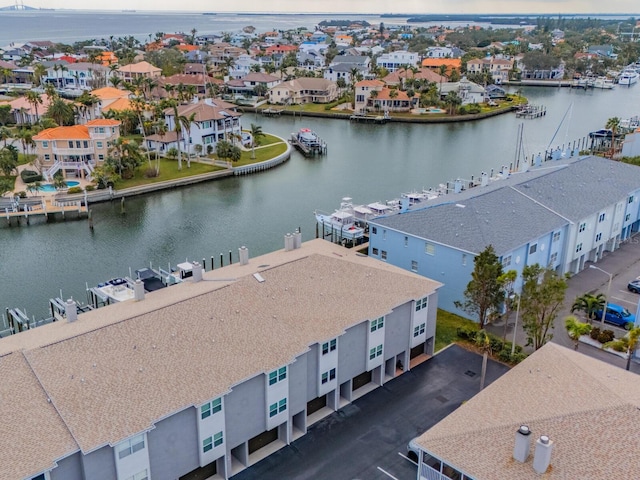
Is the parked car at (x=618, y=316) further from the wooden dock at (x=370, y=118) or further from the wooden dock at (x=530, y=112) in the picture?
the wooden dock at (x=530, y=112)

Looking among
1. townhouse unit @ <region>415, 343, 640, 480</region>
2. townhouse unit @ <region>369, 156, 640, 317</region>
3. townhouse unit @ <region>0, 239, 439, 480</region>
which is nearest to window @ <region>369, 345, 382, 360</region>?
townhouse unit @ <region>0, 239, 439, 480</region>

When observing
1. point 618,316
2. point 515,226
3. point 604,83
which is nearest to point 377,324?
point 515,226

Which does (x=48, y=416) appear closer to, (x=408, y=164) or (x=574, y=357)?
(x=574, y=357)

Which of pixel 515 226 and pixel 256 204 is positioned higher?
pixel 515 226

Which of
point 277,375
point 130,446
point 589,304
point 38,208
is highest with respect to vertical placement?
point 277,375

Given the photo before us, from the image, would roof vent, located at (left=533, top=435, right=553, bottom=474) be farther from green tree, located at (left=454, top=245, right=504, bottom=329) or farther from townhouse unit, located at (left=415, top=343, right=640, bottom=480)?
green tree, located at (left=454, top=245, right=504, bottom=329)

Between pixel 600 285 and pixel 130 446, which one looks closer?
pixel 130 446

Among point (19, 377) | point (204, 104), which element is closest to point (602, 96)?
point (204, 104)

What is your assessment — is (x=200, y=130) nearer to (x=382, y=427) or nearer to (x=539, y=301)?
(x=539, y=301)
